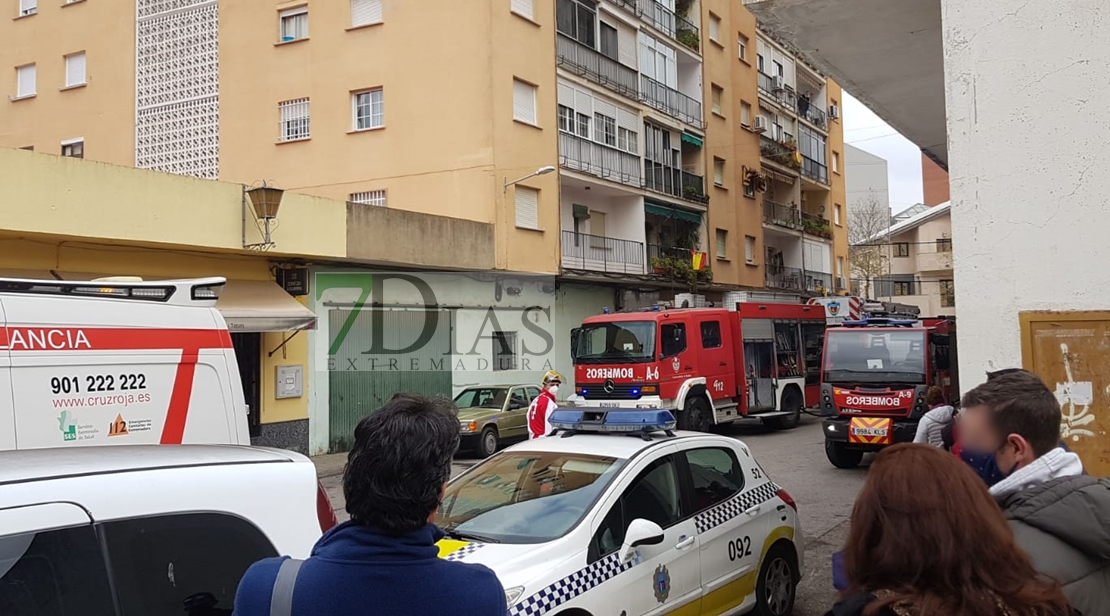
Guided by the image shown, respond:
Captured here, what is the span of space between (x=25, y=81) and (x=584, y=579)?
29.1 meters

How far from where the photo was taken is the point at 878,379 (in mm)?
13883

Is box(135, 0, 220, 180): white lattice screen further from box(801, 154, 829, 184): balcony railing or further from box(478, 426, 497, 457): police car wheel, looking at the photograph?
box(801, 154, 829, 184): balcony railing

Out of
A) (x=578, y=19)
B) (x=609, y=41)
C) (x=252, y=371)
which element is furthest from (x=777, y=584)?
(x=609, y=41)

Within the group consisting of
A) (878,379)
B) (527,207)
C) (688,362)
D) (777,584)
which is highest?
(527,207)

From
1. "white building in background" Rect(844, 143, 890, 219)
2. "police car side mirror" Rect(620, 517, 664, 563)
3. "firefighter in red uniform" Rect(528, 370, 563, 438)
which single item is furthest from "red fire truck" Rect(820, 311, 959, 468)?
"white building in background" Rect(844, 143, 890, 219)

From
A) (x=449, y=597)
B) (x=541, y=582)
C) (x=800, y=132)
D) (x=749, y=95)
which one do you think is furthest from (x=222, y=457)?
(x=800, y=132)

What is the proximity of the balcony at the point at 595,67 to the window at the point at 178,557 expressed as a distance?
22.9m

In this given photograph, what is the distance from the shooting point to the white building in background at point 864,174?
6944 centimetres

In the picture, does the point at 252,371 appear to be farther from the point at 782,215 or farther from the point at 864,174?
the point at 864,174

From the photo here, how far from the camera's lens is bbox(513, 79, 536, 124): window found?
22562mm

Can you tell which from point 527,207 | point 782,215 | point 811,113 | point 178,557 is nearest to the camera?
point 178,557

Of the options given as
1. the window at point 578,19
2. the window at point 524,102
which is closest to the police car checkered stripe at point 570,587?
the window at point 524,102

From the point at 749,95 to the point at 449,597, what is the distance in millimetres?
35221

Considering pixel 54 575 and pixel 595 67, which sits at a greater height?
pixel 595 67
